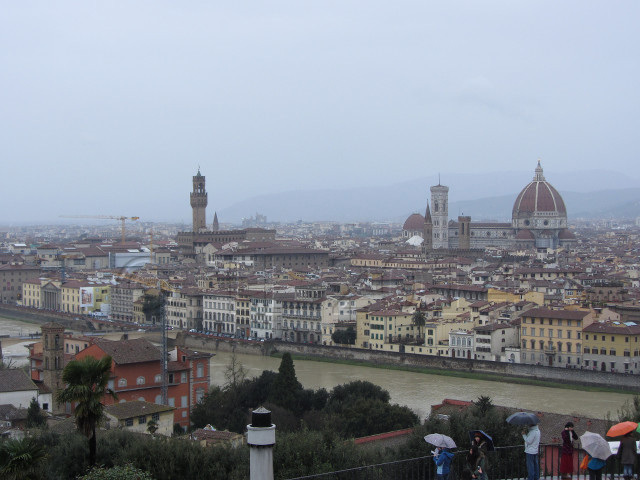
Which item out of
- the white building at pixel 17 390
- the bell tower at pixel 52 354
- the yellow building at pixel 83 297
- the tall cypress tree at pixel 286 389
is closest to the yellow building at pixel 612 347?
the tall cypress tree at pixel 286 389

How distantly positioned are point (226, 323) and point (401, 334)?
7.04 metres

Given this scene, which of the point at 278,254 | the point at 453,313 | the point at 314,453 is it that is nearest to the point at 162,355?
the point at 314,453

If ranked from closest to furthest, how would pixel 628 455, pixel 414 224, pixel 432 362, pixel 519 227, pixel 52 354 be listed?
pixel 628 455, pixel 52 354, pixel 432 362, pixel 519 227, pixel 414 224

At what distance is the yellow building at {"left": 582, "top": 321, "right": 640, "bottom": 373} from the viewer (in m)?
19.8

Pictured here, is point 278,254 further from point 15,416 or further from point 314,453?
point 314,453

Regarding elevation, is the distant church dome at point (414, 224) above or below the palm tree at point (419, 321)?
above

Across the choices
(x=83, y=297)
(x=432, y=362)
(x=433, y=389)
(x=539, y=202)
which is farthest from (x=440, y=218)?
(x=433, y=389)

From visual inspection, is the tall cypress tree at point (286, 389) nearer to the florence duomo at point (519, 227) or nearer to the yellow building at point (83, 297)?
the yellow building at point (83, 297)

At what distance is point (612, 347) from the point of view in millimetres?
20047

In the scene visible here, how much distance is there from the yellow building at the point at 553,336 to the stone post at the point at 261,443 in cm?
1698

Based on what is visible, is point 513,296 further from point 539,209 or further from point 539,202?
point 539,202

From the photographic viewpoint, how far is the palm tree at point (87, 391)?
287 inches

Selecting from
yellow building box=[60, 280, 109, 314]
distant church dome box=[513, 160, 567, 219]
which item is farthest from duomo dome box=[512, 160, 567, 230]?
yellow building box=[60, 280, 109, 314]

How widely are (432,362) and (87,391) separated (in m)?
15.5
